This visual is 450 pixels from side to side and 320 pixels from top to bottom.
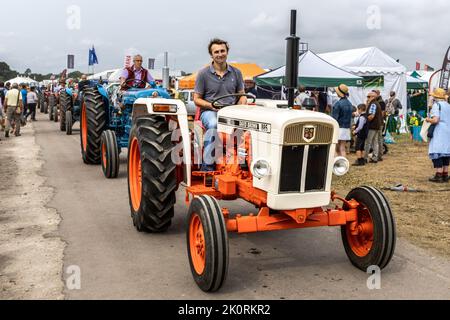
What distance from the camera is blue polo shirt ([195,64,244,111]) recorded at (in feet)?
17.1

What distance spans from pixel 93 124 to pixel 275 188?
6.05 meters

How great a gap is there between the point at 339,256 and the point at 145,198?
1900mm

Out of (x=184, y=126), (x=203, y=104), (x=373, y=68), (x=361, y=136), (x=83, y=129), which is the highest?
(x=373, y=68)

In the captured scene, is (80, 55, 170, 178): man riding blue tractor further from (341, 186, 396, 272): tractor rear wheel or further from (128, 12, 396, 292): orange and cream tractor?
(341, 186, 396, 272): tractor rear wheel

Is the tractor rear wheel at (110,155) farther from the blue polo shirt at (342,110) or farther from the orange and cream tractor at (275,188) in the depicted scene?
the blue polo shirt at (342,110)

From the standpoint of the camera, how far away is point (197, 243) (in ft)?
13.0

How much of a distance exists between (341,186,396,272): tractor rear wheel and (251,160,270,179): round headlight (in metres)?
0.90

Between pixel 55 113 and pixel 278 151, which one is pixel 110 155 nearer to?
pixel 278 151

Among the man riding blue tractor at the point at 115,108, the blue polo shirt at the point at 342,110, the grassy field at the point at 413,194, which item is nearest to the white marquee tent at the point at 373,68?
the grassy field at the point at 413,194

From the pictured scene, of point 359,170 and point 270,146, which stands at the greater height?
point 270,146

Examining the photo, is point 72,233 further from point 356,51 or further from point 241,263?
point 356,51

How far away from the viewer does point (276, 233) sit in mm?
5387

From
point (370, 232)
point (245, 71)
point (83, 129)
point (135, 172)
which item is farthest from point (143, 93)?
point (245, 71)
